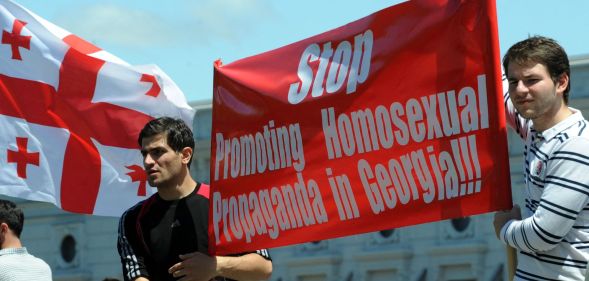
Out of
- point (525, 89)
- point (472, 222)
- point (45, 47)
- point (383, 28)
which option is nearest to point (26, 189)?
point (45, 47)

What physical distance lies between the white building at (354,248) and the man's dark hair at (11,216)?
1588 inches

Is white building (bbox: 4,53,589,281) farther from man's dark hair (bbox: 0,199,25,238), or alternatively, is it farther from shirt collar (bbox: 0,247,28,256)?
shirt collar (bbox: 0,247,28,256)

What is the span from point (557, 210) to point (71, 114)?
467 cm

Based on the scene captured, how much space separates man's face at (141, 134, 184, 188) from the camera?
6.77 metres

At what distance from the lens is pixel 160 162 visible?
679 cm

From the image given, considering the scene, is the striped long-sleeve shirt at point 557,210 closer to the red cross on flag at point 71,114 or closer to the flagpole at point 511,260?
the flagpole at point 511,260

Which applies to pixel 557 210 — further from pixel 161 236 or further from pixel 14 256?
pixel 14 256

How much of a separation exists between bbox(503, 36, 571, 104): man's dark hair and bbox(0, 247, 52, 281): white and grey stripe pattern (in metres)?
3.32

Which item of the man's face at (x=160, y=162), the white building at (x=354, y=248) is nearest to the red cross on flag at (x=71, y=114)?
the man's face at (x=160, y=162)

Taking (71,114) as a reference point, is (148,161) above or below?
below

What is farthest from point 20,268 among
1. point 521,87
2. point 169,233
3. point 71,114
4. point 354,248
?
point 354,248

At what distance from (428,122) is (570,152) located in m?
0.84

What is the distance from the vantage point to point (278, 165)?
671 centimetres

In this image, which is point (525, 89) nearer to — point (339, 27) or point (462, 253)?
point (339, 27)
